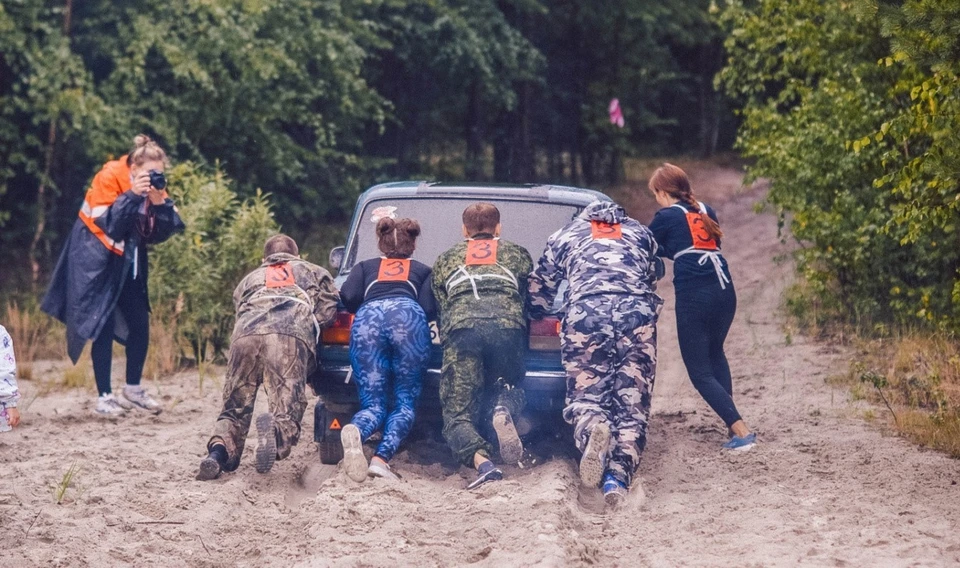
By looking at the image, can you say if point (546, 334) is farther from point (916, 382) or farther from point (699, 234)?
point (916, 382)

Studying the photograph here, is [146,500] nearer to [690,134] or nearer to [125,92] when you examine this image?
[125,92]

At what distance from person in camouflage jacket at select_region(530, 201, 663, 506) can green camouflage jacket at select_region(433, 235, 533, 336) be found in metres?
0.28

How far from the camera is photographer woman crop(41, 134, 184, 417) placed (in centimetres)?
870

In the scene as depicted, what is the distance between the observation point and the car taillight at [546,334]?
284 inches

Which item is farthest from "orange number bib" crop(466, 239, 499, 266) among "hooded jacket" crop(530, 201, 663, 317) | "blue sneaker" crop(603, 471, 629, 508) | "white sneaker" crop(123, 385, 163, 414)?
"white sneaker" crop(123, 385, 163, 414)

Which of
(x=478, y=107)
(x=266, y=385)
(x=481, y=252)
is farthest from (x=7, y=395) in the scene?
(x=478, y=107)

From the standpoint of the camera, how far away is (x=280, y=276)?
292 inches

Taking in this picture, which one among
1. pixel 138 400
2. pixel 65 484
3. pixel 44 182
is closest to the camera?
pixel 65 484

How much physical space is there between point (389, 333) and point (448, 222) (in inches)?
56.6

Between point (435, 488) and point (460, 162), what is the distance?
747 inches

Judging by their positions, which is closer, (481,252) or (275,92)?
(481,252)

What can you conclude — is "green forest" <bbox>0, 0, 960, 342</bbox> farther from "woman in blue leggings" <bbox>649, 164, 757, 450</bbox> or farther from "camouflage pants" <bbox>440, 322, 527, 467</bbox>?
"camouflage pants" <bbox>440, 322, 527, 467</bbox>

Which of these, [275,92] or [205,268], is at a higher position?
[275,92]

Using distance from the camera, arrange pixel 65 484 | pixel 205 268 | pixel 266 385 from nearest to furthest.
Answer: pixel 65 484 → pixel 266 385 → pixel 205 268
